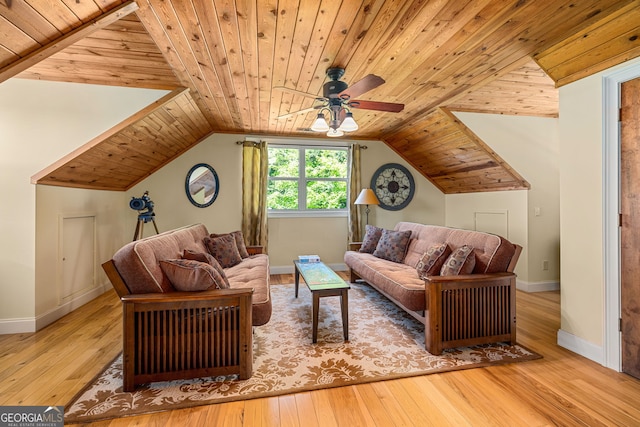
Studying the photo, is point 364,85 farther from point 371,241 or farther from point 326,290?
point 371,241

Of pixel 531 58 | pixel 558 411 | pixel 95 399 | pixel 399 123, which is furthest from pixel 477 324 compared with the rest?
pixel 399 123

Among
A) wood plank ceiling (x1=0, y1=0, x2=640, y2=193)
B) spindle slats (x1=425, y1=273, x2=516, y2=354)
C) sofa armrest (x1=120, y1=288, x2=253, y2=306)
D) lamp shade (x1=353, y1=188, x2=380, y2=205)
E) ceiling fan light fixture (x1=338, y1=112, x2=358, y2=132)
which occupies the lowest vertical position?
spindle slats (x1=425, y1=273, x2=516, y2=354)

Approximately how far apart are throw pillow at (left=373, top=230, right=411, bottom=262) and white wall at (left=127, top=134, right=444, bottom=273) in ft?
4.67

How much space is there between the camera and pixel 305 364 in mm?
2150

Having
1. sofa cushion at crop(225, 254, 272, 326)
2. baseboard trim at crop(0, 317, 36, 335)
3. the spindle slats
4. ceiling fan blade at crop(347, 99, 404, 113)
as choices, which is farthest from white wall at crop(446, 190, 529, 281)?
baseboard trim at crop(0, 317, 36, 335)

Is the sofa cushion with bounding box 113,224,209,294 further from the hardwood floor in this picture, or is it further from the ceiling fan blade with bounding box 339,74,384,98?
the ceiling fan blade with bounding box 339,74,384,98

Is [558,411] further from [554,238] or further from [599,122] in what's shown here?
[554,238]

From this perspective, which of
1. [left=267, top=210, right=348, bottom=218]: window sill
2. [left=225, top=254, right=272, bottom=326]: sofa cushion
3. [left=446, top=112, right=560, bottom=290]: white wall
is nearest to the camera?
[left=225, top=254, right=272, bottom=326]: sofa cushion

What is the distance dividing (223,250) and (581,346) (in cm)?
345

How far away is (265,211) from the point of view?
186 inches

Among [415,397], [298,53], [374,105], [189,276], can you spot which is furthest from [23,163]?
[415,397]

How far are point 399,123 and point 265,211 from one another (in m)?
2.52

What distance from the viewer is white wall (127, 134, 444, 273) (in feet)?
15.0

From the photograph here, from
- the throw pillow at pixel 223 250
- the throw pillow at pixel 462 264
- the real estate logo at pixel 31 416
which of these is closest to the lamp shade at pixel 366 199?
the throw pillow at pixel 223 250
